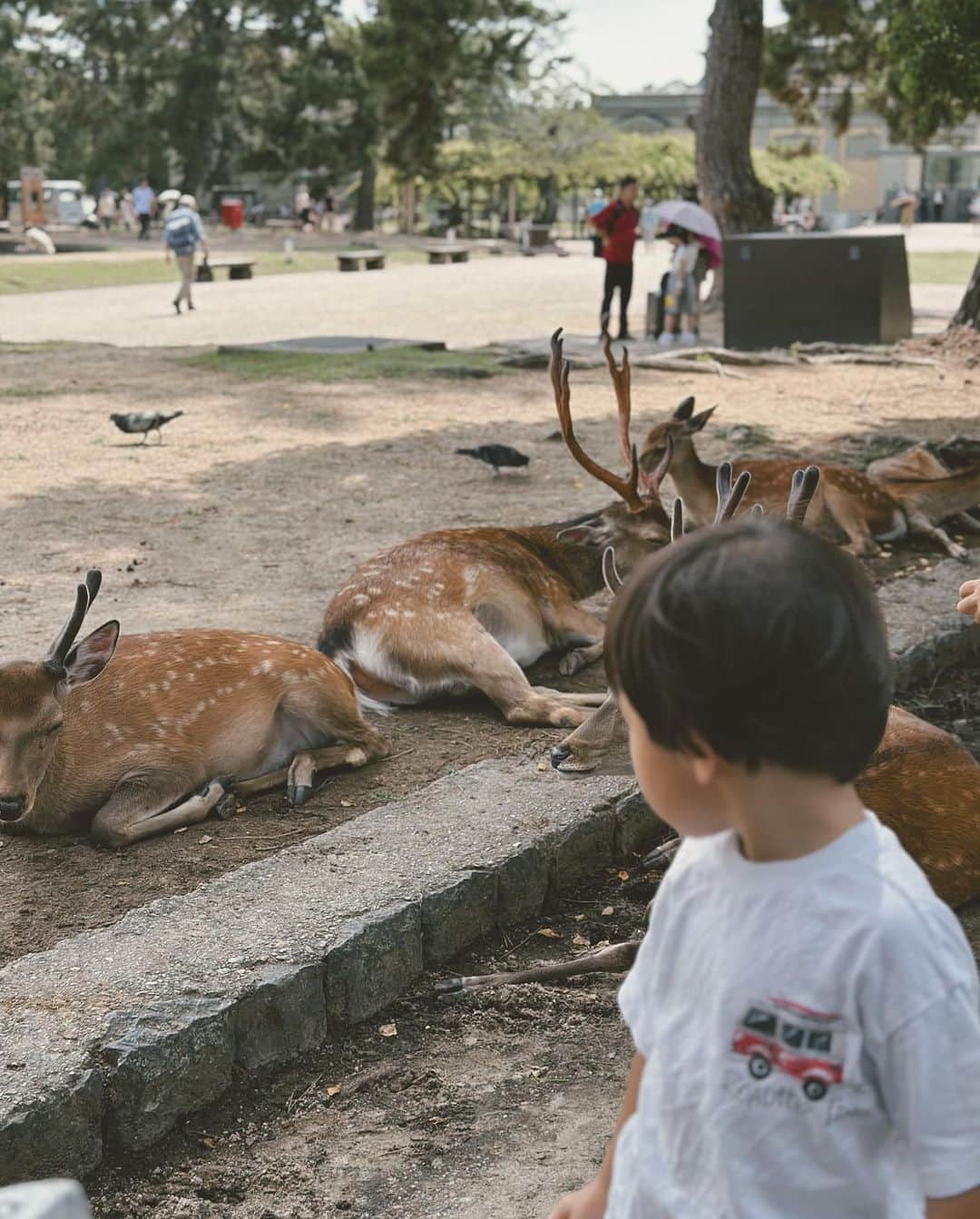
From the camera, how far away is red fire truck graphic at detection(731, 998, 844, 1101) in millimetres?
1521

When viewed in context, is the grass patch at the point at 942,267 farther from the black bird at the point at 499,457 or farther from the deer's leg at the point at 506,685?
the deer's leg at the point at 506,685

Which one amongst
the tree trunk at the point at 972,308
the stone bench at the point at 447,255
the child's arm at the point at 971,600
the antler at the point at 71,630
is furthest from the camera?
the stone bench at the point at 447,255

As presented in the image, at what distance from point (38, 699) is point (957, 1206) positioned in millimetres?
3224

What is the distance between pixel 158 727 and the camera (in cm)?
464

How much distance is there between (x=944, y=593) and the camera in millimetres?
6680

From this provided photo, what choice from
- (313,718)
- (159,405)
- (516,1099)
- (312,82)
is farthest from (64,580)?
(312,82)

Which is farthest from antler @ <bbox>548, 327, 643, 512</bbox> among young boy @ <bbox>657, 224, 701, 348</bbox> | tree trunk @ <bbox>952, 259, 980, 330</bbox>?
young boy @ <bbox>657, 224, 701, 348</bbox>

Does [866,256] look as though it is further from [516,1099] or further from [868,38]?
[516,1099]

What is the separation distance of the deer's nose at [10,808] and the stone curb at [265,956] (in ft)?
1.97

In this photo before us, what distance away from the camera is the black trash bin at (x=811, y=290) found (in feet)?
53.9

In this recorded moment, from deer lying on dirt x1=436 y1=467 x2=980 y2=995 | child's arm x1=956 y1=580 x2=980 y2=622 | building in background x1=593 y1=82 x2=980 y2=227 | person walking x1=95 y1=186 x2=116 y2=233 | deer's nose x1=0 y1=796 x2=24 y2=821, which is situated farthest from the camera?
building in background x1=593 y1=82 x2=980 y2=227

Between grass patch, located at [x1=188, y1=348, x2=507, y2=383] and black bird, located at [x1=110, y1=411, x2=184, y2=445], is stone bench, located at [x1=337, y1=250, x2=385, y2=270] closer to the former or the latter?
grass patch, located at [x1=188, y1=348, x2=507, y2=383]

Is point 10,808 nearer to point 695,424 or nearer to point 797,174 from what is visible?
point 695,424

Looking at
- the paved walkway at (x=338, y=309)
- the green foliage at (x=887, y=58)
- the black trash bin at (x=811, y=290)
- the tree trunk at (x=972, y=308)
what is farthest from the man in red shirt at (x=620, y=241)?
the tree trunk at (x=972, y=308)
